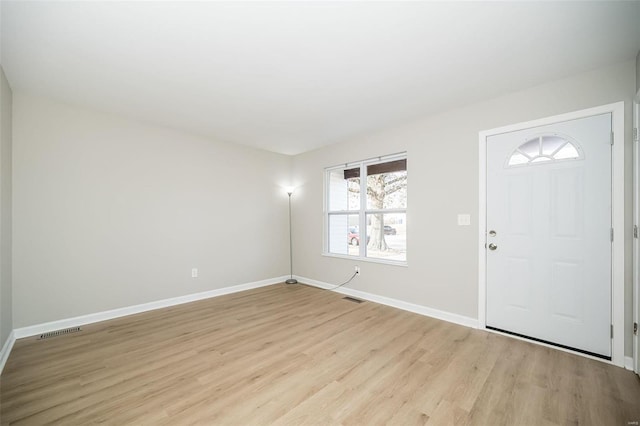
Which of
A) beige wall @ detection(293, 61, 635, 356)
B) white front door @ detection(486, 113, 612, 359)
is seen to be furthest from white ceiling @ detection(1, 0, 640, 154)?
white front door @ detection(486, 113, 612, 359)

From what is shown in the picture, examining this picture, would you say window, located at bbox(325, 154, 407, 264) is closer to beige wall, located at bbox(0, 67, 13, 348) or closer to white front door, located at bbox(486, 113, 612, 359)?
white front door, located at bbox(486, 113, 612, 359)

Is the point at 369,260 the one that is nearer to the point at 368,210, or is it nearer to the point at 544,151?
the point at 368,210

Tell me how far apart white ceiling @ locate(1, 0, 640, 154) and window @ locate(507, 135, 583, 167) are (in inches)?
22.8

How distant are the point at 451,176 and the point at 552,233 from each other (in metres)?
1.14

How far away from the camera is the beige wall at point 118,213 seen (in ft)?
9.20

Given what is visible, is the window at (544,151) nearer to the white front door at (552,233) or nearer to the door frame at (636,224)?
the white front door at (552,233)

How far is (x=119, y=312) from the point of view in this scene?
130 inches

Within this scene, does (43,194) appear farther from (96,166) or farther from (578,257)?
(578,257)

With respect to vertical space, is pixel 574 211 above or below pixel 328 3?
below

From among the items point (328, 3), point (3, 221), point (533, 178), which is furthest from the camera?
point (533, 178)

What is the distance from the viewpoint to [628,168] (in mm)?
2188

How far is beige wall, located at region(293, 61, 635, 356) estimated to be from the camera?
7.83 ft

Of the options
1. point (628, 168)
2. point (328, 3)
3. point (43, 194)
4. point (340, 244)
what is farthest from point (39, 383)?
point (628, 168)

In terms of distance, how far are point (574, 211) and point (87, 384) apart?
14.4ft
